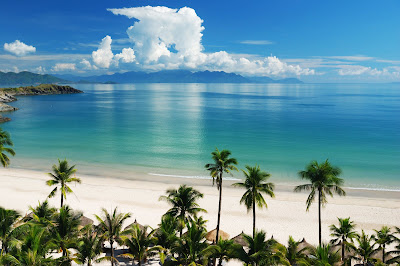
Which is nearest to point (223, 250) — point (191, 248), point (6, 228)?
point (191, 248)

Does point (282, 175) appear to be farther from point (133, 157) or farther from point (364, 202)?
point (133, 157)

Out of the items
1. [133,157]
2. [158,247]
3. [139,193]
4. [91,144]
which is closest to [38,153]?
[91,144]

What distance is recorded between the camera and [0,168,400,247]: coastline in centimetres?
3378

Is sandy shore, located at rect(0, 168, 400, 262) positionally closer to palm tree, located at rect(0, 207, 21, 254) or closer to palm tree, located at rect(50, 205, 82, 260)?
palm tree, located at rect(50, 205, 82, 260)

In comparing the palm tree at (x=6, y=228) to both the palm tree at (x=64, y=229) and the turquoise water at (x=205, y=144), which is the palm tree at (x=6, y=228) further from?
the turquoise water at (x=205, y=144)

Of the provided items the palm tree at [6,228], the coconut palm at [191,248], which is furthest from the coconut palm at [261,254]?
the palm tree at [6,228]

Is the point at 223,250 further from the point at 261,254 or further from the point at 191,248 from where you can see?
the point at 261,254

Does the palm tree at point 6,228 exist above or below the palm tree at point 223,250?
above

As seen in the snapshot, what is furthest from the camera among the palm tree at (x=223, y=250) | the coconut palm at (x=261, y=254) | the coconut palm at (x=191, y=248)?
the coconut palm at (x=191, y=248)

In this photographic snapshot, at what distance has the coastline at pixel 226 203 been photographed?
33781 millimetres

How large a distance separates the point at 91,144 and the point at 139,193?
38.8 m

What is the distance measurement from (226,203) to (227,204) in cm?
36

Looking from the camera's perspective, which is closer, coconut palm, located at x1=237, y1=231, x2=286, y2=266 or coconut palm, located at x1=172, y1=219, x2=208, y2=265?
coconut palm, located at x1=237, y1=231, x2=286, y2=266

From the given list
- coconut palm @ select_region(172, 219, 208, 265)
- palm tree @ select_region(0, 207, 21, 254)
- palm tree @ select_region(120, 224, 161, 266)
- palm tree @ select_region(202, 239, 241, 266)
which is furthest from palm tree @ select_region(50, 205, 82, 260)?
palm tree @ select_region(202, 239, 241, 266)
